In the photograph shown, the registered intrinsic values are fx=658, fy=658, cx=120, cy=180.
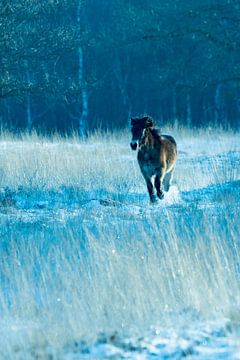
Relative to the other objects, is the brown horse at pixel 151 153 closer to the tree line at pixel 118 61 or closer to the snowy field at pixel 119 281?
the snowy field at pixel 119 281

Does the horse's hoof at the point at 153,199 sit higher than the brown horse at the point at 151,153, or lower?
lower

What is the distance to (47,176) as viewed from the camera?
10.9 meters

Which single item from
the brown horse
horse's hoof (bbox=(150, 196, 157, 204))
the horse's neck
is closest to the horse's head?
the brown horse

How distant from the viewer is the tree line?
1433 cm

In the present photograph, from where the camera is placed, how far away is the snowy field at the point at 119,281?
12.3ft

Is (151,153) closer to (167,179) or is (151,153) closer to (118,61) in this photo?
(167,179)

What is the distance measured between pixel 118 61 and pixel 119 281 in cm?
2741

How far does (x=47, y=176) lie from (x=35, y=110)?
2223cm

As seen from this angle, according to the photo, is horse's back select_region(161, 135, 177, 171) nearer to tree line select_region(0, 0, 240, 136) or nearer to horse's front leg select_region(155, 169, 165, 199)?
horse's front leg select_region(155, 169, 165, 199)

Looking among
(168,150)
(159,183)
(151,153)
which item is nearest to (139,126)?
(151,153)

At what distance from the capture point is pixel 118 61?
1231 inches

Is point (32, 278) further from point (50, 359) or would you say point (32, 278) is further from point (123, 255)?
point (50, 359)

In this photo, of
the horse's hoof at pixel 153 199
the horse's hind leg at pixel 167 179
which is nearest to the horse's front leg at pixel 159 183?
the horse's hoof at pixel 153 199

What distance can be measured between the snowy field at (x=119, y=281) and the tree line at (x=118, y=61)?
632cm
